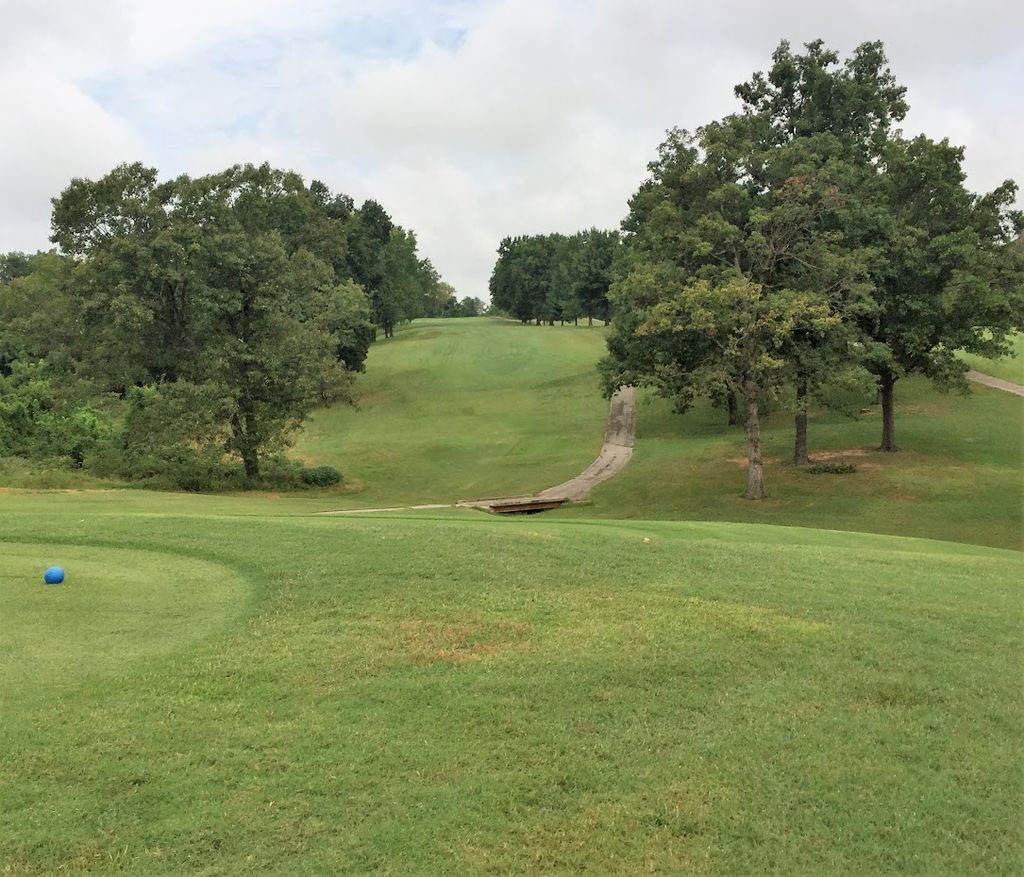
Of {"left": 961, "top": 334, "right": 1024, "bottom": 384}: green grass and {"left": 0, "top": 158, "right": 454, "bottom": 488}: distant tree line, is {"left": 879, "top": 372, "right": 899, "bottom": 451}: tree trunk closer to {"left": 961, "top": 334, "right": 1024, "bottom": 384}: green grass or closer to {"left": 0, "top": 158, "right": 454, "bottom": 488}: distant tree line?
{"left": 961, "top": 334, "right": 1024, "bottom": 384}: green grass

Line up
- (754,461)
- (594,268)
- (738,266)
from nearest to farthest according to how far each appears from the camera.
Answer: (738,266)
(754,461)
(594,268)

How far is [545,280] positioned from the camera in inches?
4705

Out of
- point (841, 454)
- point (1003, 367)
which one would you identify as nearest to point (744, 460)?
point (841, 454)

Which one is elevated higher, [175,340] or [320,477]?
[175,340]

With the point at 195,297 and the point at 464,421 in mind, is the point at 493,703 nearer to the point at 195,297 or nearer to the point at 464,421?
the point at 195,297

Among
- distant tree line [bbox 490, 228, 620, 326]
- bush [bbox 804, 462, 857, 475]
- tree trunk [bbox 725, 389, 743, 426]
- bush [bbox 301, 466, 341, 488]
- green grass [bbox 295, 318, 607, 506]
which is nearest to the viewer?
bush [bbox 804, 462, 857, 475]

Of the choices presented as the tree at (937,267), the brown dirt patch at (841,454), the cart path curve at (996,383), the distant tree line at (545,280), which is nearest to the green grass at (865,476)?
the brown dirt patch at (841,454)

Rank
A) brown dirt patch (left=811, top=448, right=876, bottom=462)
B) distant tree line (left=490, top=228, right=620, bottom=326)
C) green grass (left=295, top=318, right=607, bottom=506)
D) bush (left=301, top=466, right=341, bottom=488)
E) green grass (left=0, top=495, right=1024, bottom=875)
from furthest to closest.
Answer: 1. distant tree line (left=490, top=228, right=620, bottom=326)
2. green grass (left=295, top=318, right=607, bottom=506)
3. bush (left=301, top=466, right=341, bottom=488)
4. brown dirt patch (left=811, top=448, right=876, bottom=462)
5. green grass (left=0, top=495, right=1024, bottom=875)

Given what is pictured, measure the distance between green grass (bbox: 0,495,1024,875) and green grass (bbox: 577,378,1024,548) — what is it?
18.3 m

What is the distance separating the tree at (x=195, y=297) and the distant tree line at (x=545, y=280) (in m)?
64.0

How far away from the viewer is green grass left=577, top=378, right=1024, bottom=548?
2766cm

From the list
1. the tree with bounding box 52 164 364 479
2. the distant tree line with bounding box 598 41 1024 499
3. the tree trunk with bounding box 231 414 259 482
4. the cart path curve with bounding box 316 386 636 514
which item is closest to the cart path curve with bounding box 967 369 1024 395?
the distant tree line with bounding box 598 41 1024 499

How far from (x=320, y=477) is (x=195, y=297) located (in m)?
10.1

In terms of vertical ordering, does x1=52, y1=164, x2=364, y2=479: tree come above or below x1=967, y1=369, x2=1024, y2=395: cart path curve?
above
